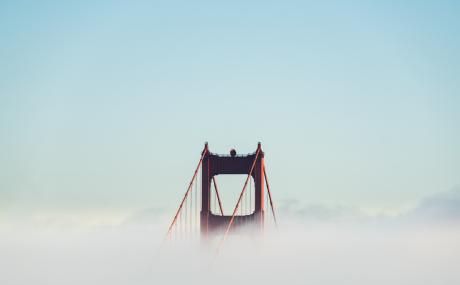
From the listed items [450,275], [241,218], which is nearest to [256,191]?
[241,218]

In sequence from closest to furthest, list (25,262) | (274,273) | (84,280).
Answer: (274,273), (84,280), (25,262)

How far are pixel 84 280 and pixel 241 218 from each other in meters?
16.1

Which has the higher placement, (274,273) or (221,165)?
(221,165)

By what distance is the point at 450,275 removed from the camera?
72.0m

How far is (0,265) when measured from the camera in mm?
80688

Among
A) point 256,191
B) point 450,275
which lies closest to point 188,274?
point 256,191

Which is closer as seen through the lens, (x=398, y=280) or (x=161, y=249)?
(x=161, y=249)

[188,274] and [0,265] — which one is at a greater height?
[0,265]

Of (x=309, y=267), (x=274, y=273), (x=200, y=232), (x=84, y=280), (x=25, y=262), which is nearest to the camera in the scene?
(x=200, y=232)

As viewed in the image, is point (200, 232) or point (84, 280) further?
point (84, 280)

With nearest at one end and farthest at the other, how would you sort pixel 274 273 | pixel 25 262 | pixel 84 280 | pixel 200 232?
pixel 200 232, pixel 274 273, pixel 84 280, pixel 25 262

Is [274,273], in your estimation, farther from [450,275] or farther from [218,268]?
[450,275]

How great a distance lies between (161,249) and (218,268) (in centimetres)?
331

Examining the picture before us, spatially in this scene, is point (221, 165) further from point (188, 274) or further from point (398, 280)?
point (398, 280)
